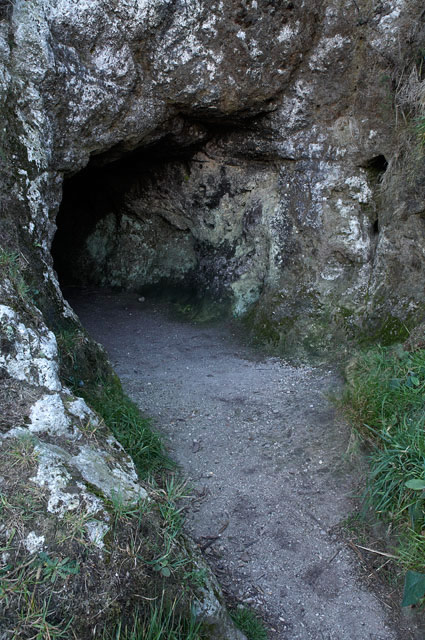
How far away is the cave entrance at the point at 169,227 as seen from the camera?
20.4 feet

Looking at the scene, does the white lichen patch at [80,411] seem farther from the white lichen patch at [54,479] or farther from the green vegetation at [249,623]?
the green vegetation at [249,623]

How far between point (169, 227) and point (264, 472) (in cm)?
458

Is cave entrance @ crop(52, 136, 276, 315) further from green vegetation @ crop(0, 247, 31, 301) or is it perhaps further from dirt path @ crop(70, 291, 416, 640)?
green vegetation @ crop(0, 247, 31, 301)

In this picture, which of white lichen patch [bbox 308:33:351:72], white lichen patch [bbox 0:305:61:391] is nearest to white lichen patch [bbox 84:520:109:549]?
white lichen patch [bbox 0:305:61:391]

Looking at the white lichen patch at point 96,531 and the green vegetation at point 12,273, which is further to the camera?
the green vegetation at point 12,273

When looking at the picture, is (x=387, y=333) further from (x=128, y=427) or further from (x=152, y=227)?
(x=152, y=227)

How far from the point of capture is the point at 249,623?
A: 2.43 meters

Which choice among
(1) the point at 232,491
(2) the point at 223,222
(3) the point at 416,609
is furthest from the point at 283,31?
(3) the point at 416,609

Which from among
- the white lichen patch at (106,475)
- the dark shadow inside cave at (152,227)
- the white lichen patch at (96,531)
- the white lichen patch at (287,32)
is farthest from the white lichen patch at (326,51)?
the white lichen patch at (96,531)

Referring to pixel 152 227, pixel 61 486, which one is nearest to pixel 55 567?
pixel 61 486

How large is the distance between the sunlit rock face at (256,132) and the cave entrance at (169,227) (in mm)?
34

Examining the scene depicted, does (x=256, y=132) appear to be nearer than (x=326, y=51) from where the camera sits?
No

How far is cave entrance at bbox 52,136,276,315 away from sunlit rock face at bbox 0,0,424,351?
0.03 m

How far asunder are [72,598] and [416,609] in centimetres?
164
